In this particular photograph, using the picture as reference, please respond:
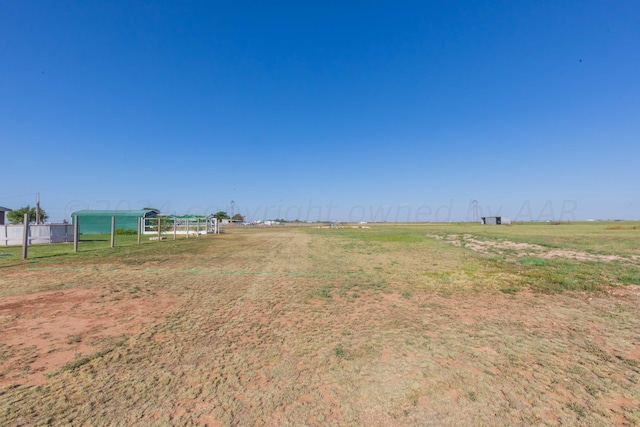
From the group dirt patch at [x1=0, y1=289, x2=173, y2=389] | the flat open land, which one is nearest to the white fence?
the flat open land

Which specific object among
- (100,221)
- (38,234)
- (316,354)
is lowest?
(316,354)

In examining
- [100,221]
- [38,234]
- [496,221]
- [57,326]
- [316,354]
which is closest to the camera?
[316,354]

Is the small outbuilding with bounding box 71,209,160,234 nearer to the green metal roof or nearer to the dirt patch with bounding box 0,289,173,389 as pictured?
the green metal roof

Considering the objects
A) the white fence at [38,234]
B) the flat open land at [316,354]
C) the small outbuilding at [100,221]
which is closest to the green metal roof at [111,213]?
the small outbuilding at [100,221]

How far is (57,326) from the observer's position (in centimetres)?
413

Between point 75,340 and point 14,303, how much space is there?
9.41ft

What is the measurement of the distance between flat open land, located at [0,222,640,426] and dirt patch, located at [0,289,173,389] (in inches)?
Answer: 1.1

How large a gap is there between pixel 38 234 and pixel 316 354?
23.6 metres

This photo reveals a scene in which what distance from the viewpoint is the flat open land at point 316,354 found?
234 cm

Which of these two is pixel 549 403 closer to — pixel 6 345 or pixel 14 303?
pixel 6 345

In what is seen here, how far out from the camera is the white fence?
1723 cm

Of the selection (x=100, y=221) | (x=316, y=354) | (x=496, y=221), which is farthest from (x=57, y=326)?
(x=496, y=221)

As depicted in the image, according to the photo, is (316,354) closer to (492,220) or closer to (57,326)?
(57,326)

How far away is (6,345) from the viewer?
11.4ft
